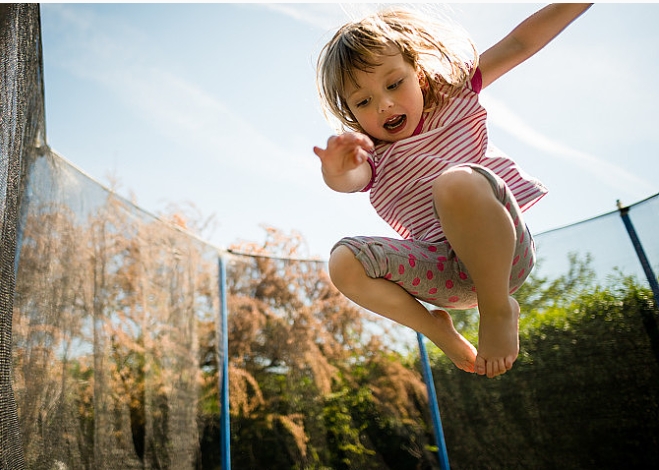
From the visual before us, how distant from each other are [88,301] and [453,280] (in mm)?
1597

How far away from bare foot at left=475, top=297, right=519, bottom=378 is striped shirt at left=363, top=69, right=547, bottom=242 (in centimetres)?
27

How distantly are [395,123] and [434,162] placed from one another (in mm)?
133

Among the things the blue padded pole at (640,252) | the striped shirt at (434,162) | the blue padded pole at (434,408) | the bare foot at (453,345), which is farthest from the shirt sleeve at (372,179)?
the blue padded pole at (434,408)

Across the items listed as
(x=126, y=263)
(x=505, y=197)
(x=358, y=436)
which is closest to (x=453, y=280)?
(x=505, y=197)

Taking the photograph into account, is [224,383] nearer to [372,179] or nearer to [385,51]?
[372,179]

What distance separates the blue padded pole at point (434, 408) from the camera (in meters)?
3.40

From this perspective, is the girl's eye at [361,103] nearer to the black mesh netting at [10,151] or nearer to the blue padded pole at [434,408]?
the black mesh netting at [10,151]

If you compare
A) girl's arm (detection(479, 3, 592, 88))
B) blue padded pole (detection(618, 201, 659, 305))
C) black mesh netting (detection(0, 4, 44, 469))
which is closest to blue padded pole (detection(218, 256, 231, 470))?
black mesh netting (detection(0, 4, 44, 469))

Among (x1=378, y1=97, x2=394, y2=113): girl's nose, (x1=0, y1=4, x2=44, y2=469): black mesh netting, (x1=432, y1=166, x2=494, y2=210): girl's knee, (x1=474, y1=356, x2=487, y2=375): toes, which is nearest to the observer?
(x1=432, y1=166, x2=494, y2=210): girl's knee

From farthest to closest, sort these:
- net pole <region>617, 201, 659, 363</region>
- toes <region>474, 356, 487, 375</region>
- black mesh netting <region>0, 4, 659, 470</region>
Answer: net pole <region>617, 201, 659, 363</region> → black mesh netting <region>0, 4, 659, 470</region> → toes <region>474, 356, 487, 375</region>

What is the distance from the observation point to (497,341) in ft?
3.45

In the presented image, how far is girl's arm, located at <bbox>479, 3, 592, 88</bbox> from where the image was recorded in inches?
51.5

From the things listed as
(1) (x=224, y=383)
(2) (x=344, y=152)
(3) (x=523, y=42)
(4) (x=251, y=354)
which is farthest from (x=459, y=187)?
(4) (x=251, y=354)

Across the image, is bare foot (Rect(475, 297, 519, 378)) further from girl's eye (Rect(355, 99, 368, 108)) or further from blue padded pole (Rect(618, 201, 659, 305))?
blue padded pole (Rect(618, 201, 659, 305))
